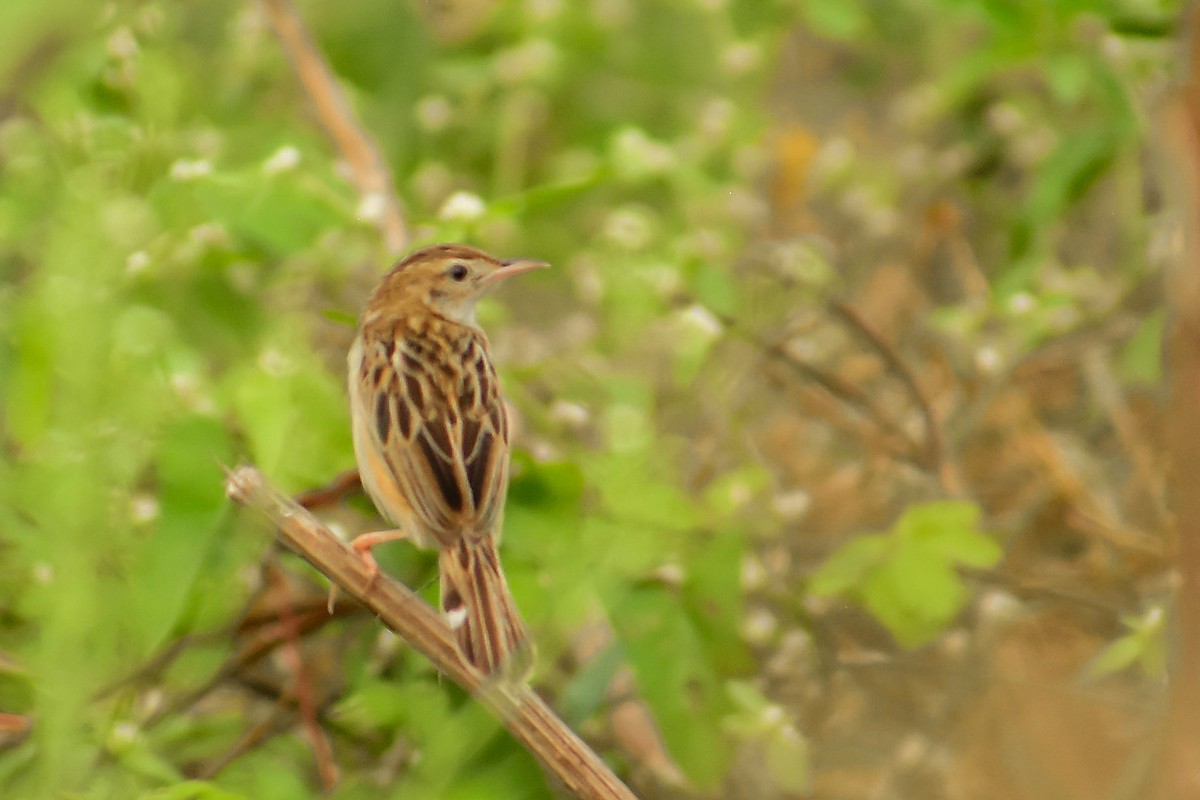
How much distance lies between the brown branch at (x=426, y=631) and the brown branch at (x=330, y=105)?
156cm

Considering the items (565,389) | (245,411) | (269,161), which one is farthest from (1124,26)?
(245,411)

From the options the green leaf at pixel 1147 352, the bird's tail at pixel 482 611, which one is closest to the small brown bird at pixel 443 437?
the bird's tail at pixel 482 611

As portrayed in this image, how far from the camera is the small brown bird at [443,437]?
1.97 m

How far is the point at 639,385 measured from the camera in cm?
310

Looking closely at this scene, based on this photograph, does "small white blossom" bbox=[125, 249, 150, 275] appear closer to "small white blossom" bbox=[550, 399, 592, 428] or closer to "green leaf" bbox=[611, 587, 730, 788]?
"small white blossom" bbox=[550, 399, 592, 428]

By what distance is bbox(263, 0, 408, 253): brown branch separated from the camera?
353cm

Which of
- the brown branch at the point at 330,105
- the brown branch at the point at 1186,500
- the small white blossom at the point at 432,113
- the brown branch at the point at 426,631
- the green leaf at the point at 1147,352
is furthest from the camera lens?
the small white blossom at the point at 432,113

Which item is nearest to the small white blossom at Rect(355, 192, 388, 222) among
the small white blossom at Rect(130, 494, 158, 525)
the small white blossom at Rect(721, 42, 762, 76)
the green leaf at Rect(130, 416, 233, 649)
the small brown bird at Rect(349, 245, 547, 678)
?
the small brown bird at Rect(349, 245, 547, 678)

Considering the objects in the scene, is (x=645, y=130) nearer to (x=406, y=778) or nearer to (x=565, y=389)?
(x=565, y=389)

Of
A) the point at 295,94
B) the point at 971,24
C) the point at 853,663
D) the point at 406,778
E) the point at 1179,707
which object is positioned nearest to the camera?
the point at 1179,707

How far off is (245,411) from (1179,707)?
1.43m

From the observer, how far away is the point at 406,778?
8.62ft

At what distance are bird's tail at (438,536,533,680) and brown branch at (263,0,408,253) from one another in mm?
1465

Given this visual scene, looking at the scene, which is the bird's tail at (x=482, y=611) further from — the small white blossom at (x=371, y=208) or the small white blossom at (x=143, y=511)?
the small white blossom at (x=371, y=208)
